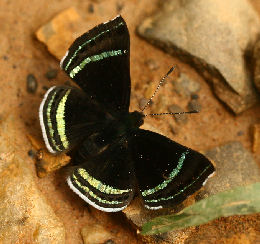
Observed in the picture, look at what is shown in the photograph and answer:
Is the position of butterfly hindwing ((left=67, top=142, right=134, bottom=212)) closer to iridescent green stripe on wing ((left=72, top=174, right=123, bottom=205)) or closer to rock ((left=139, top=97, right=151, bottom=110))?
iridescent green stripe on wing ((left=72, top=174, right=123, bottom=205))

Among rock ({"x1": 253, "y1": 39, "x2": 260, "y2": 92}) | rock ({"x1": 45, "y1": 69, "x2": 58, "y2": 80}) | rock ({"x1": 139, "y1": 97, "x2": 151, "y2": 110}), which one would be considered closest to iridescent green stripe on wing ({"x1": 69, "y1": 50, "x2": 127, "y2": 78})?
rock ({"x1": 45, "y1": 69, "x2": 58, "y2": 80})

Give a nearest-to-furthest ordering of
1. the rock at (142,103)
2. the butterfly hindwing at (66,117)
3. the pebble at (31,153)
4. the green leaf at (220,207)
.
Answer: the green leaf at (220,207), the butterfly hindwing at (66,117), the pebble at (31,153), the rock at (142,103)

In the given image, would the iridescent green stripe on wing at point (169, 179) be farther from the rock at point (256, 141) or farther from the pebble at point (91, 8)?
the pebble at point (91, 8)

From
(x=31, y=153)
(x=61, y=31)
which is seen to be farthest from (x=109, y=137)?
(x=61, y=31)

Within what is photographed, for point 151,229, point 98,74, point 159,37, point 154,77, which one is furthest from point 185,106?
point 151,229

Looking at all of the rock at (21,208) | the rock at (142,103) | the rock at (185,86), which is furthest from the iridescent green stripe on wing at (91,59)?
the rock at (185,86)

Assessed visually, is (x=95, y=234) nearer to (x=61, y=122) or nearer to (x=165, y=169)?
(x=165, y=169)
